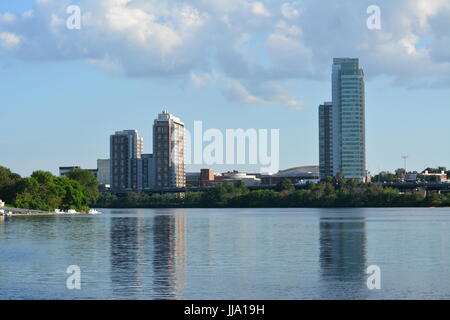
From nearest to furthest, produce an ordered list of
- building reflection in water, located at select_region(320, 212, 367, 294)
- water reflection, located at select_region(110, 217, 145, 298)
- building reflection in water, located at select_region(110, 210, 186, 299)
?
building reflection in water, located at select_region(110, 210, 186, 299)
water reflection, located at select_region(110, 217, 145, 298)
building reflection in water, located at select_region(320, 212, 367, 294)

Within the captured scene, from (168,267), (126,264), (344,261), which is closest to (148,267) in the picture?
(168,267)

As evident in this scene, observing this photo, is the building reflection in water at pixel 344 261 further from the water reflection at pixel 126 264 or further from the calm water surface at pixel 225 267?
the water reflection at pixel 126 264

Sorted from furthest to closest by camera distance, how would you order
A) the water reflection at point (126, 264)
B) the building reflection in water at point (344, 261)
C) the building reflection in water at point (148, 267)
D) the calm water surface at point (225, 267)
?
1. the building reflection in water at point (344, 261)
2. the water reflection at point (126, 264)
3. the building reflection in water at point (148, 267)
4. the calm water surface at point (225, 267)

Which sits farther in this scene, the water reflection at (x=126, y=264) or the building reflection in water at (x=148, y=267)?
the water reflection at (x=126, y=264)

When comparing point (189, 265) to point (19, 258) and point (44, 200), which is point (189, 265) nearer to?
point (19, 258)

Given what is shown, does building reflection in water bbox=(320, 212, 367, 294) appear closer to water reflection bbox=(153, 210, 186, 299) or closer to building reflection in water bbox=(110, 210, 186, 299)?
water reflection bbox=(153, 210, 186, 299)

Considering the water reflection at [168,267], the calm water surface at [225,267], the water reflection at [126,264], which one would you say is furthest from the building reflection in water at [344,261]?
the water reflection at [126,264]

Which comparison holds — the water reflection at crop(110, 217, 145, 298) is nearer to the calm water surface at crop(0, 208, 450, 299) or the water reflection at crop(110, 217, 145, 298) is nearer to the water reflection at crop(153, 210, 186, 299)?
the calm water surface at crop(0, 208, 450, 299)

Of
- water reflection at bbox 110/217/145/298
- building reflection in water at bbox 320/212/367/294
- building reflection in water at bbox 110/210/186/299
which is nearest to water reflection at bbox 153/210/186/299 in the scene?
building reflection in water at bbox 110/210/186/299

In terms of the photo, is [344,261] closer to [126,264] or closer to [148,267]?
[148,267]

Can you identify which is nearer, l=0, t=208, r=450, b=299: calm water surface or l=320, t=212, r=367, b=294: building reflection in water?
l=0, t=208, r=450, b=299: calm water surface

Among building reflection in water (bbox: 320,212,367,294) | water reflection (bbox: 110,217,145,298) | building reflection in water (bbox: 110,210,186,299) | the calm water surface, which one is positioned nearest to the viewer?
the calm water surface

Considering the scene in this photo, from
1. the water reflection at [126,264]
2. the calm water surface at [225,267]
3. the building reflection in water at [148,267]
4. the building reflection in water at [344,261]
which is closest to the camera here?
the calm water surface at [225,267]
